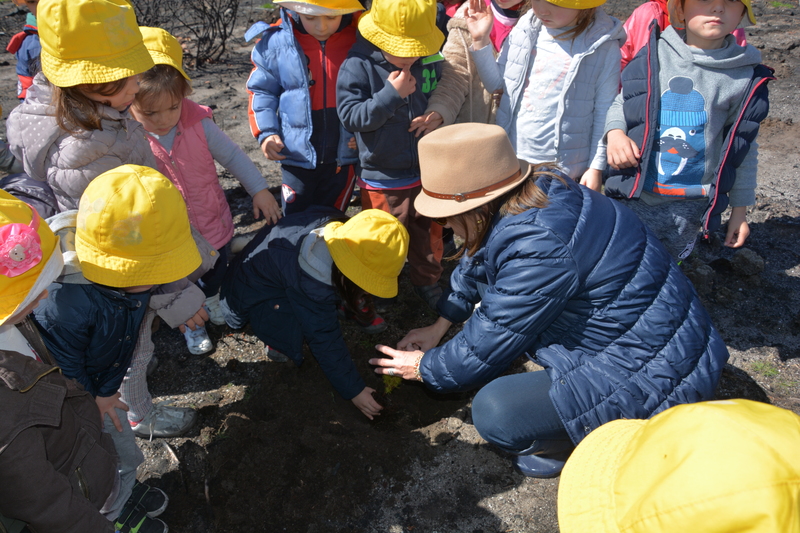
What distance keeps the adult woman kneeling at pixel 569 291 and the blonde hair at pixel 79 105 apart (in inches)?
49.3

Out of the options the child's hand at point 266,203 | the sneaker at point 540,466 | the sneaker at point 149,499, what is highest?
the child's hand at point 266,203

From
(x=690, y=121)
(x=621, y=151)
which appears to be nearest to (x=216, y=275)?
(x=621, y=151)

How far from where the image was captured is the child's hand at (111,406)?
1.88 meters

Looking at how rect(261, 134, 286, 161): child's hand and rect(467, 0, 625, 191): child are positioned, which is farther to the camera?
rect(261, 134, 286, 161): child's hand

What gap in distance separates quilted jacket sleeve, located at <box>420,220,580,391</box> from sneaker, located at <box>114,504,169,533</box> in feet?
3.98

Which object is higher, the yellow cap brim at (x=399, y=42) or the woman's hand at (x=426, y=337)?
the yellow cap brim at (x=399, y=42)

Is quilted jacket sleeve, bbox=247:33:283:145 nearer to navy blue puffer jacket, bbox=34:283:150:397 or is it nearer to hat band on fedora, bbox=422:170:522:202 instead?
navy blue puffer jacket, bbox=34:283:150:397

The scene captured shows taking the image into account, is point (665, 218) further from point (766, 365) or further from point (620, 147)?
point (766, 365)

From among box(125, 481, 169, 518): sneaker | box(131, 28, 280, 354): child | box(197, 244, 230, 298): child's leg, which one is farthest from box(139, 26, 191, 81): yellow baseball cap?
box(125, 481, 169, 518): sneaker

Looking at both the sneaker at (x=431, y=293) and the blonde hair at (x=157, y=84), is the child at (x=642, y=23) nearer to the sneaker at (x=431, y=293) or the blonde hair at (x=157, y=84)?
the sneaker at (x=431, y=293)

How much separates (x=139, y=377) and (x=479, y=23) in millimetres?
2238

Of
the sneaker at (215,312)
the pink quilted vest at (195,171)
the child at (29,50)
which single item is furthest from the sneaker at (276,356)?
the child at (29,50)

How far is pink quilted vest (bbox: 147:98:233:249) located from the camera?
8.24ft

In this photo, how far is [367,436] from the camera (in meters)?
2.39
